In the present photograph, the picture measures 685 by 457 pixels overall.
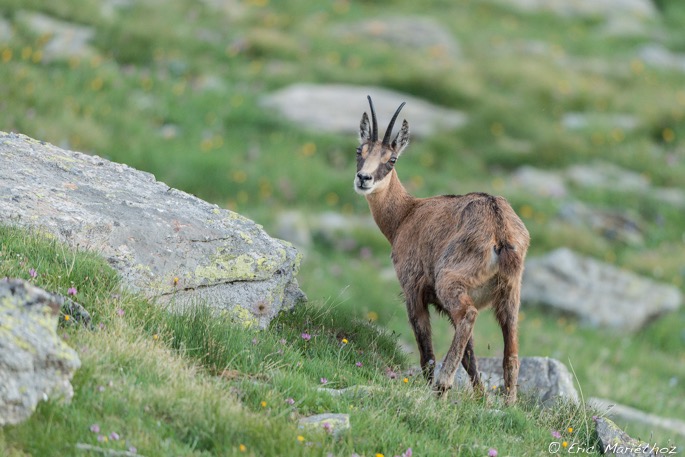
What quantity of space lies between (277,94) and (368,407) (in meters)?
18.3

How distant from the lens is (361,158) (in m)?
11.2

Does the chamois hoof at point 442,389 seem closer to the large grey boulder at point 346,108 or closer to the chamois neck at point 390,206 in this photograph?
the chamois neck at point 390,206

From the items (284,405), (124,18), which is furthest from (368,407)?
(124,18)

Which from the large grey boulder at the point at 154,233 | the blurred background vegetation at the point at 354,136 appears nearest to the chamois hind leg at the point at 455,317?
the large grey boulder at the point at 154,233

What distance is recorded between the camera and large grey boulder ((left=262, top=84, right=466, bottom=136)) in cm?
2431

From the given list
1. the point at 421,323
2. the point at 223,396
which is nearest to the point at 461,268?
the point at 421,323

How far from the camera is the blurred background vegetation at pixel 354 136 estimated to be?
61.9ft

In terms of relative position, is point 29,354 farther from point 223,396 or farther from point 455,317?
point 455,317

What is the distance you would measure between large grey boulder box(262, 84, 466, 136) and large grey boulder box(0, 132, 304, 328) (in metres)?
14.0

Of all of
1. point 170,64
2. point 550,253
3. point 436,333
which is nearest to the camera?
point 436,333

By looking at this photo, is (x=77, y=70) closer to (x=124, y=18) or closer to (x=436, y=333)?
(x=124, y=18)

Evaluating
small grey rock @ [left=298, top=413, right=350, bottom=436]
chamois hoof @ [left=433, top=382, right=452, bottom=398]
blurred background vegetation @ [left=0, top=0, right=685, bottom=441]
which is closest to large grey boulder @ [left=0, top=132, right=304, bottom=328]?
chamois hoof @ [left=433, top=382, right=452, bottom=398]

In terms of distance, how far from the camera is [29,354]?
642 cm

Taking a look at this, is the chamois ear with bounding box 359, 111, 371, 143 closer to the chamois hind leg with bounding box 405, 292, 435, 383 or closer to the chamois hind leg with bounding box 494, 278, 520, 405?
the chamois hind leg with bounding box 405, 292, 435, 383
